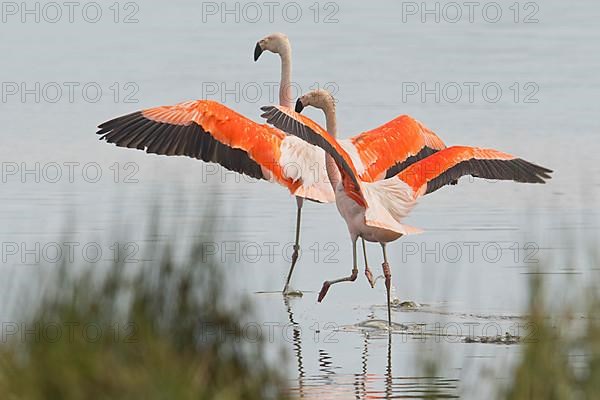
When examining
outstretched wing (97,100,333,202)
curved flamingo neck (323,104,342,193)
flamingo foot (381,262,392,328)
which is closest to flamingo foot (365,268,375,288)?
flamingo foot (381,262,392,328)

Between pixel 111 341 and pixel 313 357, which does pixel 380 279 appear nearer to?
pixel 313 357

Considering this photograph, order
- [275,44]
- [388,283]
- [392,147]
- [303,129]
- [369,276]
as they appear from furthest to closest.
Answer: [275,44]
[392,147]
[369,276]
[388,283]
[303,129]

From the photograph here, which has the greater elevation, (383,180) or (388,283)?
(383,180)

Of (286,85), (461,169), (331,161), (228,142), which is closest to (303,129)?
(331,161)

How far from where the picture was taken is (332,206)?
12875 mm

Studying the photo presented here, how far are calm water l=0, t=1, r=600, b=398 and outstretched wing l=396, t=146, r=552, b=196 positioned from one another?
50 centimetres

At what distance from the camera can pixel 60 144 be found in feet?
47.2

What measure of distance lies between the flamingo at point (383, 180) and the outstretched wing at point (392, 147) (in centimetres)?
33

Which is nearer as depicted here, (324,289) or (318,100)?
(324,289)

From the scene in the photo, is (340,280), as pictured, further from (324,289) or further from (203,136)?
(203,136)

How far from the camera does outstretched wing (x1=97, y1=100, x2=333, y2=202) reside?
10.4 m

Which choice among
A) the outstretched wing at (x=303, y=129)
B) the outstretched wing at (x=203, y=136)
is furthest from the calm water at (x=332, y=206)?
the outstretched wing at (x=303, y=129)

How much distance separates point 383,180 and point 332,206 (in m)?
3.11

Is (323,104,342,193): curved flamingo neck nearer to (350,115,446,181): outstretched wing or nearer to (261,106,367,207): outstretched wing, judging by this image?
(350,115,446,181): outstretched wing
